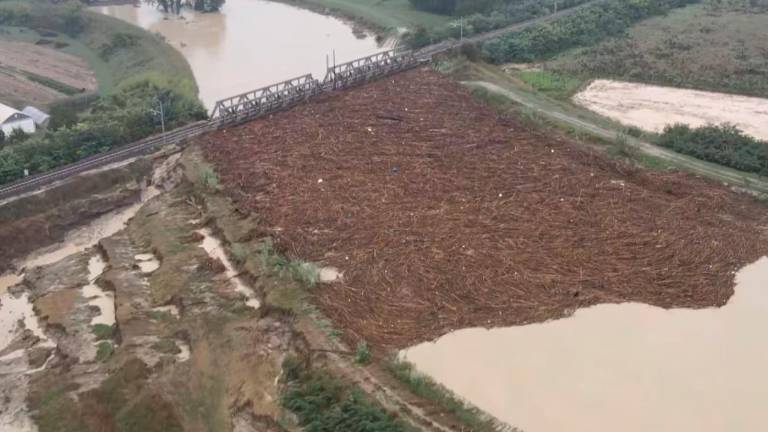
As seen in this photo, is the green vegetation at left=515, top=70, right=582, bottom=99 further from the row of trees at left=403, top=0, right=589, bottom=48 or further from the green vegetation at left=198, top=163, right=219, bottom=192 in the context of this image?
the green vegetation at left=198, top=163, right=219, bottom=192

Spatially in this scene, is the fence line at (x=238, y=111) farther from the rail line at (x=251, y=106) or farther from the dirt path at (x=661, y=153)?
the dirt path at (x=661, y=153)

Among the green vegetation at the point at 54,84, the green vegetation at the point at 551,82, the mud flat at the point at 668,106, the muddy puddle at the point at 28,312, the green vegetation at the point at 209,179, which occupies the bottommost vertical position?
the muddy puddle at the point at 28,312

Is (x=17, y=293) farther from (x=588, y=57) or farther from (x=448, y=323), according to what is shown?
(x=588, y=57)

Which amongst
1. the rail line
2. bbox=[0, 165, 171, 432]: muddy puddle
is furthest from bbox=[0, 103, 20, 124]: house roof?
bbox=[0, 165, 171, 432]: muddy puddle

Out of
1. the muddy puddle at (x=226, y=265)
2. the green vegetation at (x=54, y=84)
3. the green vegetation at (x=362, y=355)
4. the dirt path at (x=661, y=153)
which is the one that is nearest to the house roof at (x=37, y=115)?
the green vegetation at (x=54, y=84)

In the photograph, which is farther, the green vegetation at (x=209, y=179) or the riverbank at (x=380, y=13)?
Result: the riverbank at (x=380, y=13)

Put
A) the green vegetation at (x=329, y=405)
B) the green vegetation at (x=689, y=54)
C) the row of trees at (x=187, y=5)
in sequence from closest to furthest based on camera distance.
Result: the green vegetation at (x=329, y=405) < the green vegetation at (x=689, y=54) < the row of trees at (x=187, y=5)
